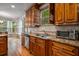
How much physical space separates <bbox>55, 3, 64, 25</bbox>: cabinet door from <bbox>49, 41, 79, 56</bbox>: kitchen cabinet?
1.85ft

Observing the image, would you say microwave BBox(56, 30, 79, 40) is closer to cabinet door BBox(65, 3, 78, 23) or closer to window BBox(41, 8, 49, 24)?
cabinet door BBox(65, 3, 78, 23)

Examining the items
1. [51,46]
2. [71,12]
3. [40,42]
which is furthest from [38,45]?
[71,12]

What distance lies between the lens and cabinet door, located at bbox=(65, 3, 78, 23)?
269cm

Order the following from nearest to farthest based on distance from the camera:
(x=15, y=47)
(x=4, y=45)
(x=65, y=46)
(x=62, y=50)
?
(x=65, y=46)
(x=62, y=50)
(x=15, y=47)
(x=4, y=45)

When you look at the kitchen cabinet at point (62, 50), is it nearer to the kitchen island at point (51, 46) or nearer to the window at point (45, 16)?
the kitchen island at point (51, 46)

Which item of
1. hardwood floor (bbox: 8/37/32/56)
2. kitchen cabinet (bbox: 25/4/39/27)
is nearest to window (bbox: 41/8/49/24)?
kitchen cabinet (bbox: 25/4/39/27)

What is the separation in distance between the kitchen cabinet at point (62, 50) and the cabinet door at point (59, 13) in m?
0.57

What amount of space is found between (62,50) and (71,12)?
709 millimetres

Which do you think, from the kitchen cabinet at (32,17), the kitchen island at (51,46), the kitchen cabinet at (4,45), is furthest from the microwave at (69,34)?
the kitchen cabinet at (4,45)

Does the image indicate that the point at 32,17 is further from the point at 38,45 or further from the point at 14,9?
the point at 38,45

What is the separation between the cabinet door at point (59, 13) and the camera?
2.87 meters

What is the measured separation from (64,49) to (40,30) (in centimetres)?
66

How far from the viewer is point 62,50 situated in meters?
2.66

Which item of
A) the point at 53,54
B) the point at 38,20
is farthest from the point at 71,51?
the point at 38,20
